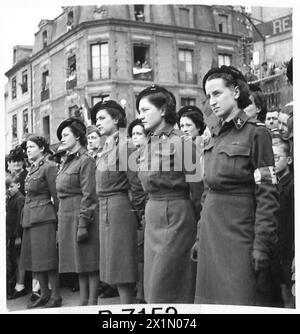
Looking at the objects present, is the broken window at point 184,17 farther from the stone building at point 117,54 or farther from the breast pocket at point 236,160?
the breast pocket at point 236,160

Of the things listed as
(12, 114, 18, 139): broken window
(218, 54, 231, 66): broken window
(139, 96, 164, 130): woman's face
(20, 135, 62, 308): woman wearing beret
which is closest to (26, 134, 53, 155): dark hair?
(20, 135, 62, 308): woman wearing beret

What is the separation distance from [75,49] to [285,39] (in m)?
1.86

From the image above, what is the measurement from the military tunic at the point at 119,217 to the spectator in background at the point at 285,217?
110 cm

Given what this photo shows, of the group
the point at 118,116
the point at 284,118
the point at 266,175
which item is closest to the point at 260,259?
the point at 266,175

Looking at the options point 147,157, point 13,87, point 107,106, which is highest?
point 13,87

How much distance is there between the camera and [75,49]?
4648 millimetres

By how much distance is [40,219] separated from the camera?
4.65 m

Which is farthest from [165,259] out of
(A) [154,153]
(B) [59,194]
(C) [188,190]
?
(B) [59,194]

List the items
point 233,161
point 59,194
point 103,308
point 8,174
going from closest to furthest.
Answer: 1. point 233,161
2. point 103,308
3. point 59,194
4. point 8,174

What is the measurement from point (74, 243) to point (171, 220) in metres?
1.13

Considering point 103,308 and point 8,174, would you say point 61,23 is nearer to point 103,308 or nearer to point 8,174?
point 8,174

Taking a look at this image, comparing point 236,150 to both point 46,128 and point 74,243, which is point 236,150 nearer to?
point 74,243

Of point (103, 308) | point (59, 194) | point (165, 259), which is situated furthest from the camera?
point (59, 194)

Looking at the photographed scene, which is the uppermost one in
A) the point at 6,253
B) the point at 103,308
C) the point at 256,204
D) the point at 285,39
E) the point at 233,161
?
the point at 285,39
